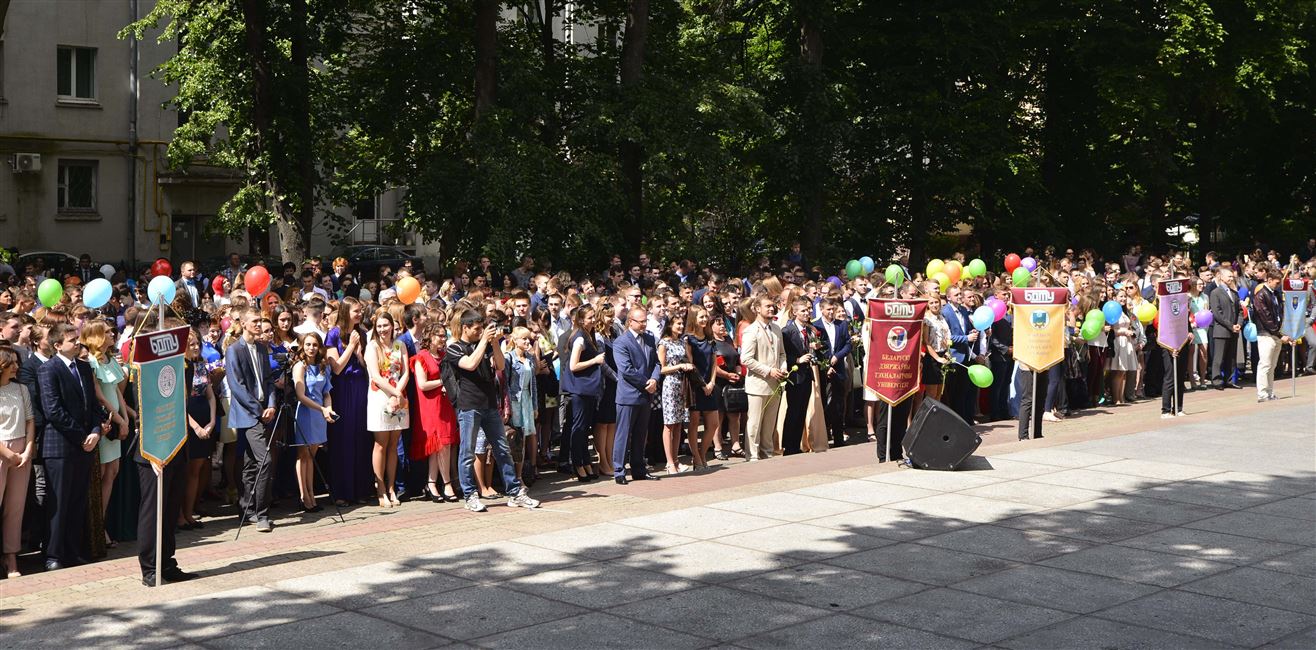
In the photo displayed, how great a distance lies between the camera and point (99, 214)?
135 feet

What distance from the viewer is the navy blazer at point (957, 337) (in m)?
17.7

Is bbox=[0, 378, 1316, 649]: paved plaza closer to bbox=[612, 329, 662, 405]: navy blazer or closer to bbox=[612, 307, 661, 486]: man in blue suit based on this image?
bbox=[612, 307, 661, 486]: man in blue suit

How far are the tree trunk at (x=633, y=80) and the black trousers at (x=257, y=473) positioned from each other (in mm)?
16495

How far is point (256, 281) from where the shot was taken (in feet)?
55.5

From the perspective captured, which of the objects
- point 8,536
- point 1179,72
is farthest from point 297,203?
point 1179,72

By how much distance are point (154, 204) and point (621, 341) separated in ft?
105

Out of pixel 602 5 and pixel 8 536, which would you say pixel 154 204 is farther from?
pixel 8 536

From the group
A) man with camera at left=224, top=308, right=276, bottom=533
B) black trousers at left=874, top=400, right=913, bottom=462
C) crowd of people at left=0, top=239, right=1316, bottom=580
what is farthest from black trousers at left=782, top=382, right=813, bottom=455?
man with camera at left=224, top=308, right=276, bottom=533

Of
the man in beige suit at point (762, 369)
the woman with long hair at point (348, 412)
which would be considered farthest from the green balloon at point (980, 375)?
the woman with long hair at point (348, 412)

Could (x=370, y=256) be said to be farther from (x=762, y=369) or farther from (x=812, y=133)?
(x=762, y=369)

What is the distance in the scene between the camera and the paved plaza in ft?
28.4

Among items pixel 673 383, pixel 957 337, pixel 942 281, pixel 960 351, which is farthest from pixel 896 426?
pixel 942 281

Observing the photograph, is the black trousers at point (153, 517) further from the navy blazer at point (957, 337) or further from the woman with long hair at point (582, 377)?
the navy blazer at point (957, 337)

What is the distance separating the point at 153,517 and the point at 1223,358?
60.7ft
